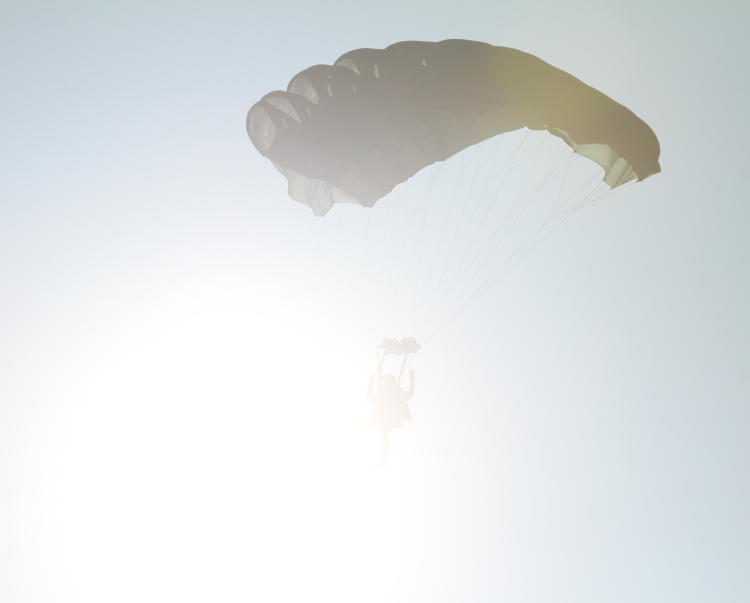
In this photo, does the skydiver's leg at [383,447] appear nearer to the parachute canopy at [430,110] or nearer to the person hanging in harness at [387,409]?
the person hanging in harness at [387,409]

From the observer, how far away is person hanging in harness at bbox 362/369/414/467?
17.0 m

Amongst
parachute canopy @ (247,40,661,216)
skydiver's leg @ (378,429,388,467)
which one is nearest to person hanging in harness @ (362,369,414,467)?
skydiver's leg @ (378,429,388,467)

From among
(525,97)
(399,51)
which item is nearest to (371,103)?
(399,51)

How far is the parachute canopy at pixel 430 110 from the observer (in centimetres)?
1579

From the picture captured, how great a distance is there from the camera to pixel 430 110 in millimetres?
16438

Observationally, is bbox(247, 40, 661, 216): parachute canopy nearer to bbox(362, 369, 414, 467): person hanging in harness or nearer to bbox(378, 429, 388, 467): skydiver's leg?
bbox(362, 369, 414, 467): person hanging in harness

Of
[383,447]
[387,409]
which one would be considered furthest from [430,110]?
[383,447]

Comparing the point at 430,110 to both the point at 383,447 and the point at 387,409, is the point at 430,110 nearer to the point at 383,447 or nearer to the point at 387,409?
the point at 387,409

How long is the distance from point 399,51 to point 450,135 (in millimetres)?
2307

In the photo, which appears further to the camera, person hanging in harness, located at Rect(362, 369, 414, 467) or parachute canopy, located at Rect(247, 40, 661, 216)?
person hanging in harness, located at Rect(362, 369, 414, 467)

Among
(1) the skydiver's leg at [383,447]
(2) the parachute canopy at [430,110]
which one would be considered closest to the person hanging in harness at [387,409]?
(1) the skydiver's leg at [383,447]

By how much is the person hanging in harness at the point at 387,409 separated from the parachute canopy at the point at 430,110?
16.1ft

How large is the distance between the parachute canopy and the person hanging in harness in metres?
4.90

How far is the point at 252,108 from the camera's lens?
15.9m
